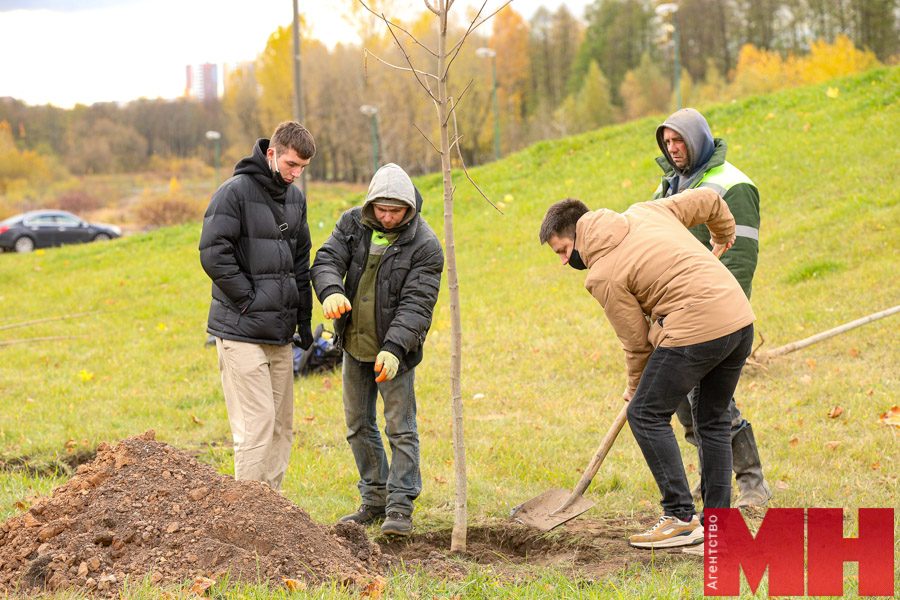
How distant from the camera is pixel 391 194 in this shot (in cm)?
456

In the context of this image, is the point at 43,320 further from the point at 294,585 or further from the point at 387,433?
the point at 294,585

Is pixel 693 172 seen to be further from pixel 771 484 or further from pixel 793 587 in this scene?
pixel 793 587

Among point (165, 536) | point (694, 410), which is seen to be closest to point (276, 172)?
point (165, 536)

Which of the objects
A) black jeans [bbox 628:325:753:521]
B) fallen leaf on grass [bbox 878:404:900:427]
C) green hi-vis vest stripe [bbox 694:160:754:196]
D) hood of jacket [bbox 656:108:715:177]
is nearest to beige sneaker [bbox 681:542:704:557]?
black jeans [bbox 628:325:753:521]

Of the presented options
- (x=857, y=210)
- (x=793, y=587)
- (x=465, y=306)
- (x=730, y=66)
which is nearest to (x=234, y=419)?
(x=793, y=587)

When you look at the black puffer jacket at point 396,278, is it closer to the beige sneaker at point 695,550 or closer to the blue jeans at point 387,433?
the blue jeans at point 387,433

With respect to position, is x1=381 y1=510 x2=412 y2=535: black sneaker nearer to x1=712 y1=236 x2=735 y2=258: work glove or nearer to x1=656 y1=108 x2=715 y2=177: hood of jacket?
x1=712 y1=236 x2=735 y2=258: work glove

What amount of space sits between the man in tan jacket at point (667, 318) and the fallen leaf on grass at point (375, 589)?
1375 millimetres

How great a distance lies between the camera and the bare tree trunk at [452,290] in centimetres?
400

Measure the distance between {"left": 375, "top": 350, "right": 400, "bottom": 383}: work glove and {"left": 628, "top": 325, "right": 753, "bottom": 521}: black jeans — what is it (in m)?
1.26

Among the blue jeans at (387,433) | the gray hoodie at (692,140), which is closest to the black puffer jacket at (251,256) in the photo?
the blue jeans at (387,433)

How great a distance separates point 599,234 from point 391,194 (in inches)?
46.0

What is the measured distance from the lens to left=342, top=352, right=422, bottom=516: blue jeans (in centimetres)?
487

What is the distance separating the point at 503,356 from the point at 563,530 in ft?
15.5
